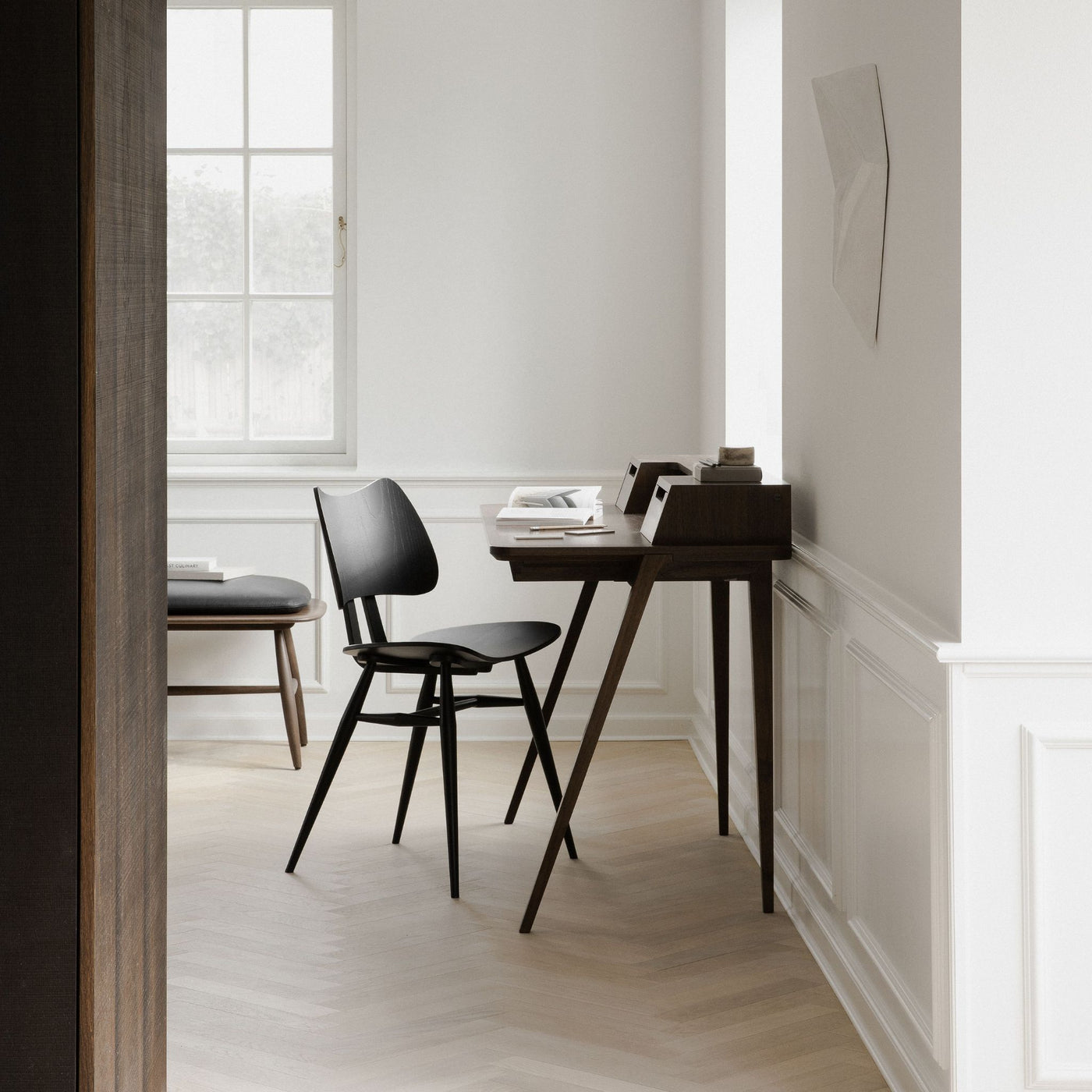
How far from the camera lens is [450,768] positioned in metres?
3.08

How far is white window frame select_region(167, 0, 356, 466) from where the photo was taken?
14.9 ft

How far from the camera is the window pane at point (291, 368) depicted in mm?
4648

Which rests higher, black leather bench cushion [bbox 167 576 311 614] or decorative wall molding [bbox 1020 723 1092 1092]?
black leather bench cushion [bbox 167 576 311 614]

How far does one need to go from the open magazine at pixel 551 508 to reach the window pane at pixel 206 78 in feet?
7.24

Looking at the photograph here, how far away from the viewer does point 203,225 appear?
4594mm

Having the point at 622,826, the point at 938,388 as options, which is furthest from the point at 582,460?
the point at 938,388

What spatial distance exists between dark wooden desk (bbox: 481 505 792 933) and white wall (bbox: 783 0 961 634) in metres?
0.22

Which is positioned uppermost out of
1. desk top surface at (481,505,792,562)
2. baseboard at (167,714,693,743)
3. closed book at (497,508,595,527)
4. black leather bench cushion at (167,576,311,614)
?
closed book at (497,508,595,527)

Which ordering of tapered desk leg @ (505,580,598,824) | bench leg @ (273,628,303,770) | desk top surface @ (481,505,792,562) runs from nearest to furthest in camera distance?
desk top surface @ (481,505,792,562) < tapered desk leg @ (505,580,598,824) < bench leg @ (273,628,303,770)

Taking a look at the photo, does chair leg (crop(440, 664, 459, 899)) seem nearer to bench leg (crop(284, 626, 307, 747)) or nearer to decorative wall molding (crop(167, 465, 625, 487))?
bench leg (crop(284, 626, 307, 747))

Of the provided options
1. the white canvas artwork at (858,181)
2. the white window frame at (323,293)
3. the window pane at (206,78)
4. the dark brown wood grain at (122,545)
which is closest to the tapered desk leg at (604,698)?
the white canvas artwork at (858,181)

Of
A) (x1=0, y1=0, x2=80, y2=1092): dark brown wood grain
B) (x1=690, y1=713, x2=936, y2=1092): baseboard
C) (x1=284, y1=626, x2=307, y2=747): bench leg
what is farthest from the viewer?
(x1=284, y1=626, x2=307, y2=747): bench leg

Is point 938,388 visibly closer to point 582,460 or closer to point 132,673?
point 132,673

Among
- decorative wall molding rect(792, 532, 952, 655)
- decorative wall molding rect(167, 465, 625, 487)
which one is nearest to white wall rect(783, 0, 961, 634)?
decorative wall molding rect(792, 532, 952, 655)
